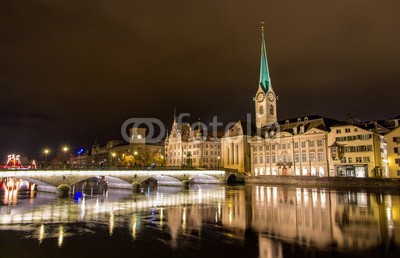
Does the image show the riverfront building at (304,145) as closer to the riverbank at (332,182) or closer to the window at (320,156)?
the window at (320,156)

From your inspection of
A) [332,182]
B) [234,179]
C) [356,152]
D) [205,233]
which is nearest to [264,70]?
[234,179]

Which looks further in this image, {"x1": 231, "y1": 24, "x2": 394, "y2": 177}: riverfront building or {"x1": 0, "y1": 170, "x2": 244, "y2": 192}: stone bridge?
{"x1": 231, "y1": 24, "x2": 394, "y2": 177}: riverfront building

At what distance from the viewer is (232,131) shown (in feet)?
378

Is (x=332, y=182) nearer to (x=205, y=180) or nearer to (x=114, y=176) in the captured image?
(x=205, y=180)

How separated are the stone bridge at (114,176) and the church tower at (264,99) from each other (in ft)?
93.1

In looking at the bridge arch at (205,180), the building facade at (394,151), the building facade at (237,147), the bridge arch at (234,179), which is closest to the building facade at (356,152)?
the building facade at (394,151)

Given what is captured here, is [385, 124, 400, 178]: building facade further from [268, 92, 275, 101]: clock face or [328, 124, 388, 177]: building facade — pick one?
[268, 92, 275, 101]: clock face

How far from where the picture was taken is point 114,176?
66.4 metres

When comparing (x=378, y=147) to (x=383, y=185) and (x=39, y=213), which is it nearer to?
(x=383, y=185)

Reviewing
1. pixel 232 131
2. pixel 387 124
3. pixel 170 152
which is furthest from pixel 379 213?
pixel 170 152

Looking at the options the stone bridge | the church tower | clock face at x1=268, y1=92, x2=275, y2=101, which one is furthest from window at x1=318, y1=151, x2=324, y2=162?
clock face at x1=268, y1=92, x2=275, y2=101

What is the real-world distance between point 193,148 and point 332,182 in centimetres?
7150

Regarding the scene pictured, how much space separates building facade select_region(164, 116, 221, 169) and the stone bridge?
85.1 ft

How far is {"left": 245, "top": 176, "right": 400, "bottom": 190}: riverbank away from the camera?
194 feet
